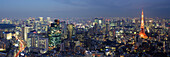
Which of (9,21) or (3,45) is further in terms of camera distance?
(9,21)

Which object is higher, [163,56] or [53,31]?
[53,31]

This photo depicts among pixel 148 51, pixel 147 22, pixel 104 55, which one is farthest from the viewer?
pixel 147 22

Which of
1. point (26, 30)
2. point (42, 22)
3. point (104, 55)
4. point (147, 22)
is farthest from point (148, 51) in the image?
point (42, 22)

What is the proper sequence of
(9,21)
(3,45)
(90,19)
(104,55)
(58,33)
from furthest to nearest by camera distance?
1. (90,19)
2. (9,21)
3. (58,33)
4. (3,45)
5. (104,55)

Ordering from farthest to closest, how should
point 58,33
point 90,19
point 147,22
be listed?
1. point 90,19
2. point 147,22
3. point 58,33

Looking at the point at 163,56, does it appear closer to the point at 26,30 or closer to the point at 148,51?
the point at 148,51

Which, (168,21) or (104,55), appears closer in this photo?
(104,55)

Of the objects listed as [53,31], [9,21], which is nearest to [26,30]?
[53,31]

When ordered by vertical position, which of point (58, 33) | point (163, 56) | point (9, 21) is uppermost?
point (9, 21)

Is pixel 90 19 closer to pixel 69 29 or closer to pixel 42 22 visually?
pixel 42 22

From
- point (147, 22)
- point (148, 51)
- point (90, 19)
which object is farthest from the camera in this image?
point (90, 19)
